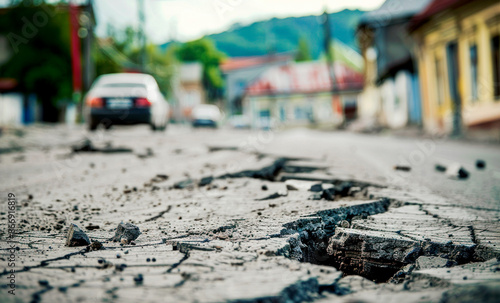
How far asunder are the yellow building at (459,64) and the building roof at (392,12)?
6.15m

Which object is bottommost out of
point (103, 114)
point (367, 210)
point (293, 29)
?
point (367, 210)

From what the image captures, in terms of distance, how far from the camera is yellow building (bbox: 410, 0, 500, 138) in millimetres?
12727

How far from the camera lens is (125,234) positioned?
2.19 meters

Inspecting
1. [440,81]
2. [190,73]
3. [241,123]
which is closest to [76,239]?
[440,81]

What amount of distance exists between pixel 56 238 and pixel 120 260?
2.11 ft

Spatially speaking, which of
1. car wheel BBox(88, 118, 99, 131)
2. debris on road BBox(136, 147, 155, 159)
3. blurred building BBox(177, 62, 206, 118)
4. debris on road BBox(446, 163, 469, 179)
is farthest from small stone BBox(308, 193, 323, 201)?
blurred building BBox(177, 62, 206, 118)

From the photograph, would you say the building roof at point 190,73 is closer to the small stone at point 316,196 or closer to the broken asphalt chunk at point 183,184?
the broken asphalt chunk at point 183,184

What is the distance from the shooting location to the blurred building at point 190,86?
173ft

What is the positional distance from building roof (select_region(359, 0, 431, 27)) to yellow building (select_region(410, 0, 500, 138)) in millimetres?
6147

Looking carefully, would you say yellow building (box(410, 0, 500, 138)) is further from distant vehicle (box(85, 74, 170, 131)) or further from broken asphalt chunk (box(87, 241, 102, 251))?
broken asphalt chunk (box(87, 241, 102, 251))

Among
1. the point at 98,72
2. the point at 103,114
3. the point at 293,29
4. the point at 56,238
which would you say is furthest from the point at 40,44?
the point at 293,29

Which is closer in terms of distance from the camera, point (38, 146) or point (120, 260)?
point (120, 260)

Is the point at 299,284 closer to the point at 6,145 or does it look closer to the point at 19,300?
the point at 19,300

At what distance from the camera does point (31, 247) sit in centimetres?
210
